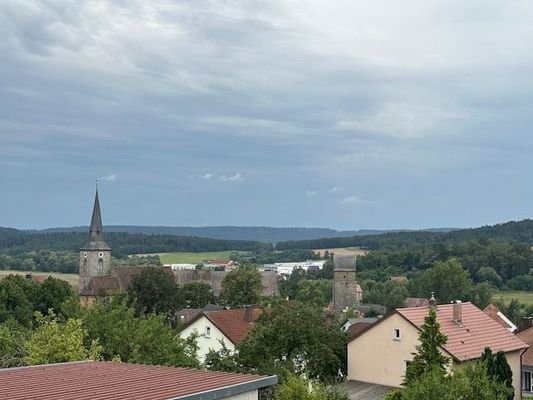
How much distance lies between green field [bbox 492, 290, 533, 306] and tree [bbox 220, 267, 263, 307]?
41719mm

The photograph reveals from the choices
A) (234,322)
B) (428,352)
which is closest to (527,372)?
(428,352)

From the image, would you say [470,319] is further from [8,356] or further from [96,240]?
[96,240]

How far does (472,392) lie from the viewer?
74.1 ft

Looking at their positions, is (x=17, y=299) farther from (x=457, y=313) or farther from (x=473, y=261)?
(x=473, y=261)

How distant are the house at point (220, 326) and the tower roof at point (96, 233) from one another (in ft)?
251

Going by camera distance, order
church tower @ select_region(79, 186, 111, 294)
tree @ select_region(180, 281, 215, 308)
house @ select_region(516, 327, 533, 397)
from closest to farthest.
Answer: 1. house @ select_region(516, 327, 533, 397)
2. tree @ select_region(180, 281, 215, 308)
3. church tower @ select_region(79, 186, 111, 294)

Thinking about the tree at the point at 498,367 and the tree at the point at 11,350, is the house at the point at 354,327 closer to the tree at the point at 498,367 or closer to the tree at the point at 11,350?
the tree at the point at 498,367

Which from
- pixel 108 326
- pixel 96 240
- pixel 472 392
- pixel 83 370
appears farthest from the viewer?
pixel 96 240

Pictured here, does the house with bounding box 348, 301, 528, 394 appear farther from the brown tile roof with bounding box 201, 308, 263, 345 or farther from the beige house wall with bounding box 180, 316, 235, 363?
the beige house wall with bounding box 180, 316, 235, 363

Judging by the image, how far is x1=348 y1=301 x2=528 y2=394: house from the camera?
35.6 metres

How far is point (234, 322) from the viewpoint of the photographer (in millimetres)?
47750

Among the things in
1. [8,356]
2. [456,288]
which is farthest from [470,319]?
[456,288]

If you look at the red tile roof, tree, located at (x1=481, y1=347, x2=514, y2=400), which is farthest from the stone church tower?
tree, located at (x1=481, y1=347, x2=514, y2=400)

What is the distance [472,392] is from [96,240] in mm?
108614
